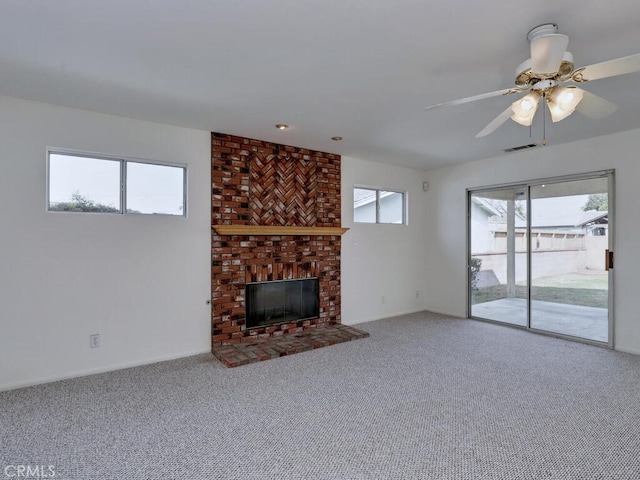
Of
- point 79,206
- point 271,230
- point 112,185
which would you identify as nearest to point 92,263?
point 79,206

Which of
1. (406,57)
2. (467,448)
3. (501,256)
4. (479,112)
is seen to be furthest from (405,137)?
(467,448)

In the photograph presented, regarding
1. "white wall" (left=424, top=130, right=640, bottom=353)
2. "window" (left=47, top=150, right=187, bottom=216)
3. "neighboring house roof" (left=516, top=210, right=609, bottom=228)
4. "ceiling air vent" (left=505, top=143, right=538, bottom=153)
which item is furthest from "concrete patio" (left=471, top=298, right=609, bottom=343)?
"window" (left=47, top=150, right=187, bottom=216)

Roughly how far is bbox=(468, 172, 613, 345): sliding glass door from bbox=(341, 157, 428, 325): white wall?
866mm

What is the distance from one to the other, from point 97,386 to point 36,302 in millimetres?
908

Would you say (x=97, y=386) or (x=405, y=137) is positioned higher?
(x=405, y=137)

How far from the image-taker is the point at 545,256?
4750mm

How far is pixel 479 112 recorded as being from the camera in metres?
3.28

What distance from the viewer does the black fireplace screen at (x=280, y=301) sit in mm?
4340

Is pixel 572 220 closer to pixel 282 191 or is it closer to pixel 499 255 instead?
pixel 499 255

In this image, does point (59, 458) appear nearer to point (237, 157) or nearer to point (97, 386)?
point (97, 386)

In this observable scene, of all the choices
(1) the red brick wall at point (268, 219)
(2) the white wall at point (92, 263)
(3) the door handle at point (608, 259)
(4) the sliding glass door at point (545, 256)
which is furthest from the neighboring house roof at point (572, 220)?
(2) the white wall at point (92, 263)

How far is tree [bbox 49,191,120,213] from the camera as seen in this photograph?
10.6ft

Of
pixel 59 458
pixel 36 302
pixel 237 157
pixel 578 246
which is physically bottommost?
pixel 59 458

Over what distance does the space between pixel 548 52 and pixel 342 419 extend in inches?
97.8
